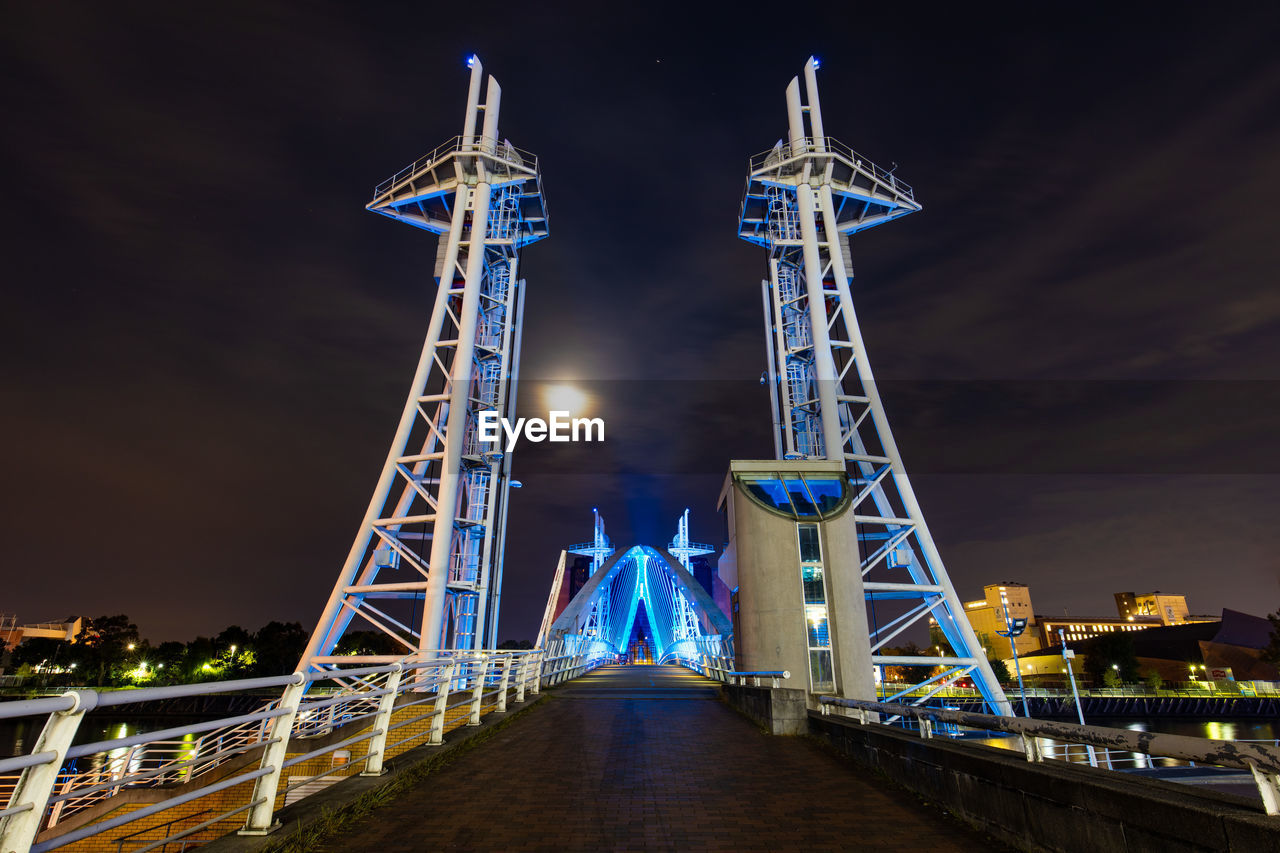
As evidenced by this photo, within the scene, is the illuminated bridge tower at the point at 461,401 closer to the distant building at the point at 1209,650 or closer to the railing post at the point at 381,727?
the railing post at the point at 381,727

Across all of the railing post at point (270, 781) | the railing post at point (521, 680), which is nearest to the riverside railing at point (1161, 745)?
the railing post at point (270, 781)

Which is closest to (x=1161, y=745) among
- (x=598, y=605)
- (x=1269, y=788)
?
(x=1269, y=788)

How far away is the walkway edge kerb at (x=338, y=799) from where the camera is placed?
422 centimetres

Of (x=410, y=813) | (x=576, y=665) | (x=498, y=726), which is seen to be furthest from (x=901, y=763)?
(x=576, y=665)

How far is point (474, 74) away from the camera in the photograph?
27547 millimetres

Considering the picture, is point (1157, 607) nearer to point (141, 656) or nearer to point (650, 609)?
point (650, 609)

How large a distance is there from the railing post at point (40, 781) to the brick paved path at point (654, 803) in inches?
88.6

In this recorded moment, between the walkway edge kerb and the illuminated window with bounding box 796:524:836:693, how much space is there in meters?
9.23

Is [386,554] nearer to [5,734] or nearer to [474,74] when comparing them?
[474,74]

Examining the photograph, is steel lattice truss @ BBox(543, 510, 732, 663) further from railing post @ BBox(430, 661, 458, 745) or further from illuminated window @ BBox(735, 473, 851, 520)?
railing post @ BBox(430, 661, 458, 745)

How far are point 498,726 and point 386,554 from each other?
12680 mm

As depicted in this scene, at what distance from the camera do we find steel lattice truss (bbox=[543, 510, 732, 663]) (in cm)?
2836

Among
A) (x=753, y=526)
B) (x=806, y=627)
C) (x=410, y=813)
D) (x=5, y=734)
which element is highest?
(x=753, y=526)

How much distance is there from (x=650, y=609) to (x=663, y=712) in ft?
197
